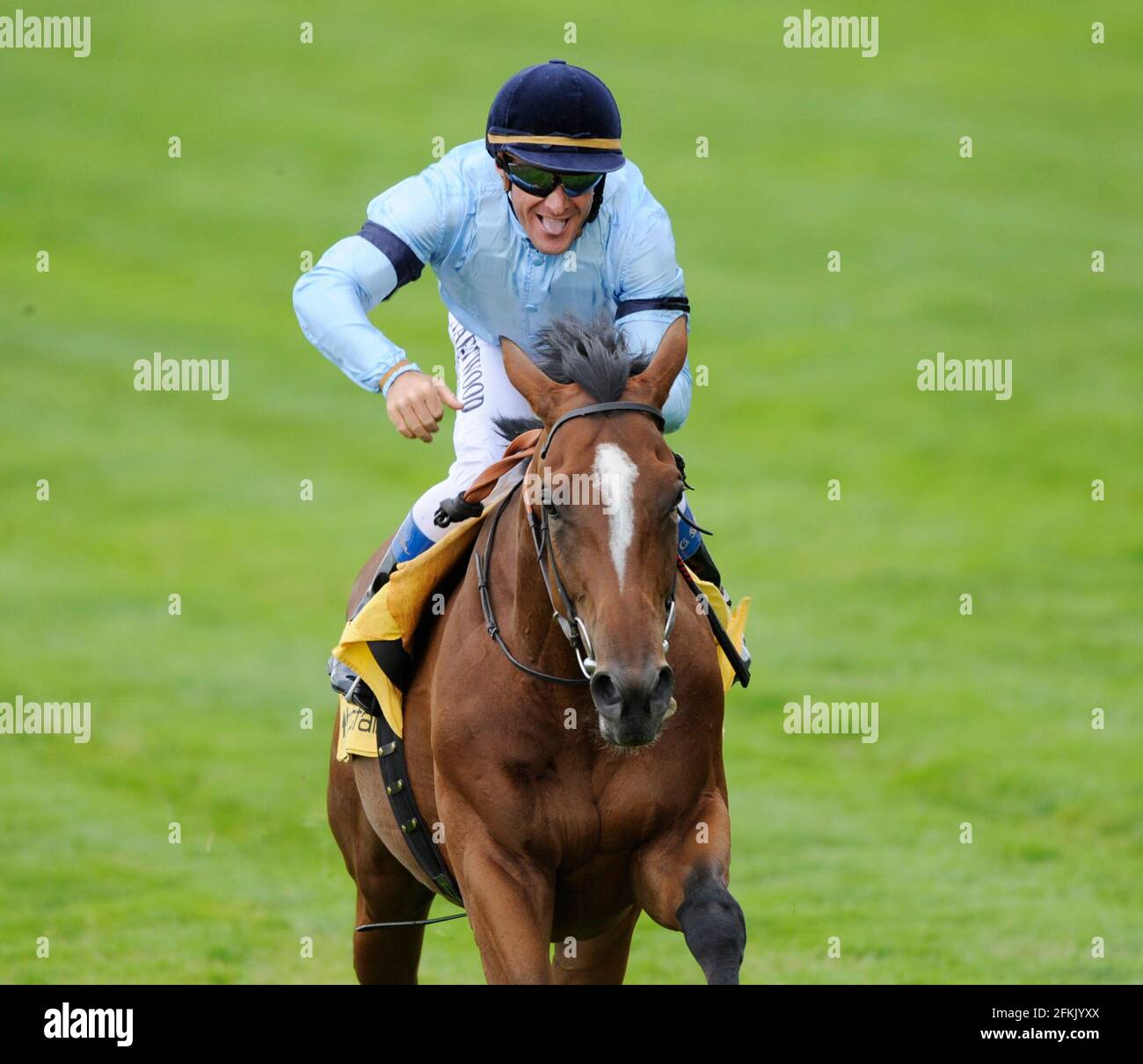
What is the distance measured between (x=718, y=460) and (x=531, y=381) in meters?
20.4

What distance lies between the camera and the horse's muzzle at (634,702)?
14.6 feet

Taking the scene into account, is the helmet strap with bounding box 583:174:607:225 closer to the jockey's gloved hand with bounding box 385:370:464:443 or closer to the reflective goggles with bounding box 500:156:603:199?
the reflective goggles with bounding box 500:156:603:199

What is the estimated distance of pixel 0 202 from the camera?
32469 mm

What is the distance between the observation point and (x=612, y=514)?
15.2 feet

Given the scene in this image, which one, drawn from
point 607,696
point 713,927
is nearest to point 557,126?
point 607,696

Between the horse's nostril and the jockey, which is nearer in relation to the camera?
the horse's nostril

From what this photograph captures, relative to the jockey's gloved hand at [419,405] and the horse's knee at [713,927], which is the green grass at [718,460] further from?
the jockey's gloved hand at [419,405]

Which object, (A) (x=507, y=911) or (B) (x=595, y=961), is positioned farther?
(B) (x=595, y=961)

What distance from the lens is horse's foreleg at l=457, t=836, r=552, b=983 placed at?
513 centimetres

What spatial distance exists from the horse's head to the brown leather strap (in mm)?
479

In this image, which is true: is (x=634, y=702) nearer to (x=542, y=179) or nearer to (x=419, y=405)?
(x=419, y=405)

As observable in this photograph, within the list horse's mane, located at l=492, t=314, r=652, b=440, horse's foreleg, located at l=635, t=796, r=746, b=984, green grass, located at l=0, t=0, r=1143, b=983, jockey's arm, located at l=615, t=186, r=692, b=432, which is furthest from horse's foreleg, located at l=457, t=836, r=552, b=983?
green grass, located at l=0, t=0, r=1143, b=983

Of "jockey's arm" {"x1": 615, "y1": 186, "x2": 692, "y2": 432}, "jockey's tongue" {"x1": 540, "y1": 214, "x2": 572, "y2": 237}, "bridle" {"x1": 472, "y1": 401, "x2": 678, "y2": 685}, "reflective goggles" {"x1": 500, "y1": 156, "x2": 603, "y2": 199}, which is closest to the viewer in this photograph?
"bridle" {"x1": 472, "y1": 401, "x2": 678, "y2": 685}

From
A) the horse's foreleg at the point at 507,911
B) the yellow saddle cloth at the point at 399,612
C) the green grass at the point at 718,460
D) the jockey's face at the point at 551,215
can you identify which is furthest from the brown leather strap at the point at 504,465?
the green grass at the point at 718,460
